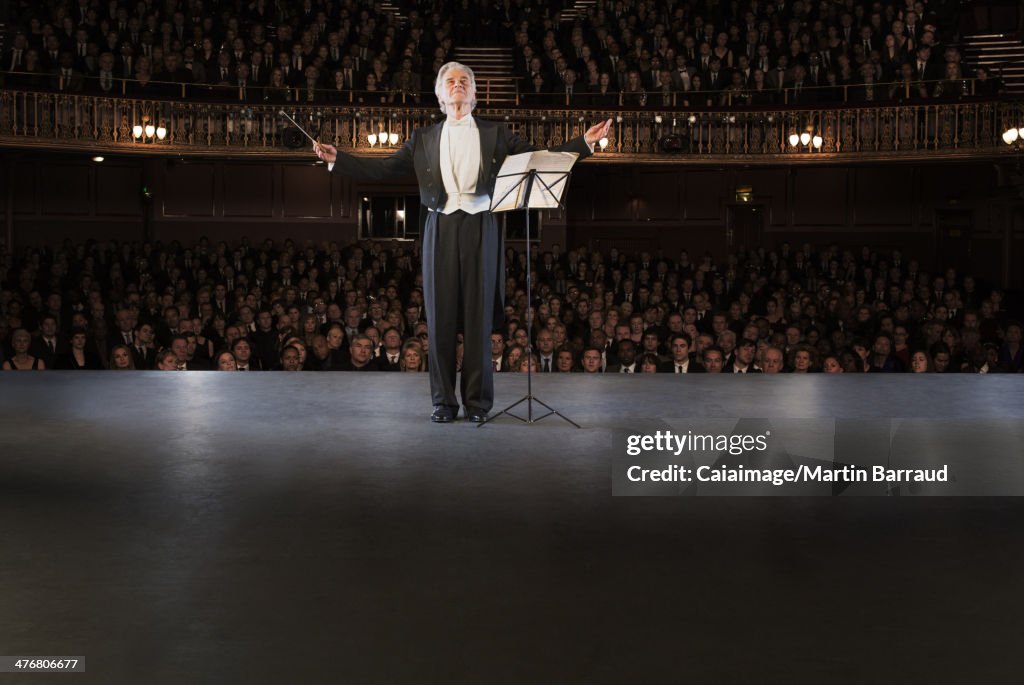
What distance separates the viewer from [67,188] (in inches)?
615

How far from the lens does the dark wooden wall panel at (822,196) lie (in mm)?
16016

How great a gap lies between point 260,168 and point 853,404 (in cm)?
1306

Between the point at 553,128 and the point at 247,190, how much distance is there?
4.94 meters

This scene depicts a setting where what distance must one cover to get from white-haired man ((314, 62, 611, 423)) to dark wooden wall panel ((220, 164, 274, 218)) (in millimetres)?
12460

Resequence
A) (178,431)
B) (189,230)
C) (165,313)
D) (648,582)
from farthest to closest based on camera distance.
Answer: (189,230) < (165,313) < (178,431) < (648,582)

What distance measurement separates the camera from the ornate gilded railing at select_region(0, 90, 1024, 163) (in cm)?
1261

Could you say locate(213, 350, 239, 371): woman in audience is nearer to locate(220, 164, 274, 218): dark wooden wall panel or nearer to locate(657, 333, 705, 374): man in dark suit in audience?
locate(657, 333, 705, 374): man in dark suit in audience

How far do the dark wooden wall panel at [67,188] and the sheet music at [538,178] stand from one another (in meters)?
13.2

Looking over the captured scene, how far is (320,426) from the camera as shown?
3.71 metres

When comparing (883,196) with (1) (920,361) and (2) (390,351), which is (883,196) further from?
(2) (390,351)

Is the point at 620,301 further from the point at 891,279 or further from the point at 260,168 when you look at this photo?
the point at 260,168

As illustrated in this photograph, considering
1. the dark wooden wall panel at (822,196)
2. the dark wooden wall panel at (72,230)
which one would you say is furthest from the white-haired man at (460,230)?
the dark wooden wall panel at (822,196)

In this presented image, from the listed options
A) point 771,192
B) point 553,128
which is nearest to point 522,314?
point 553,128

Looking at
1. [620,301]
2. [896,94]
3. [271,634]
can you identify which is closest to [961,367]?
[620,301]
